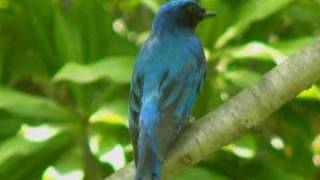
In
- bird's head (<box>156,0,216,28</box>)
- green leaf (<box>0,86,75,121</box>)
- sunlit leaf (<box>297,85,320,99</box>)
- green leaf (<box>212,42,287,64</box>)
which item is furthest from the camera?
sunlit leaf (<box>297,85,320,99</box>)

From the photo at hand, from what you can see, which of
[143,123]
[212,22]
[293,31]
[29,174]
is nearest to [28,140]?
[29,174]

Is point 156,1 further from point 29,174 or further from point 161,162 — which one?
point 161,162

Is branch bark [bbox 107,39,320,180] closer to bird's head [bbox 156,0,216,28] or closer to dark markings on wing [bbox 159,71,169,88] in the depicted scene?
dark markings on wing [bbox 159,71,169,88]

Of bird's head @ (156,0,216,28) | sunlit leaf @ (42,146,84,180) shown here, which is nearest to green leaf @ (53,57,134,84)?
sunlit leaf @ (42,146,84,180)

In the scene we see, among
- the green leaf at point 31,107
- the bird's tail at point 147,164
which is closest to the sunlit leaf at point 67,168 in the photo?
the green leaf at point 31,107

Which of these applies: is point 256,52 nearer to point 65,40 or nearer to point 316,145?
point 65,40

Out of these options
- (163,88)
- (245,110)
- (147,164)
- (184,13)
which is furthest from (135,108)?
(184,13)

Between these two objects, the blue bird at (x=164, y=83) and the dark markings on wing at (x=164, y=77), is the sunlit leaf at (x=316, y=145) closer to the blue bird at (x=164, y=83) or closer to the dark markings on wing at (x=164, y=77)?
the blue bird at (x=164, y=83)
